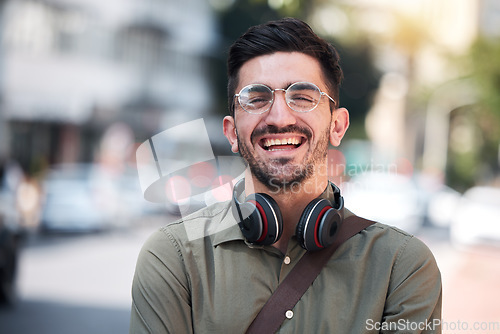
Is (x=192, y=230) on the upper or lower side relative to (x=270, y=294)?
upper

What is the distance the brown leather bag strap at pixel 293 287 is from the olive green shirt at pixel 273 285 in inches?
0.8

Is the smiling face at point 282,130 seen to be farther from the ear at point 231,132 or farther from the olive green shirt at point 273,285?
the olive green shirt at point 273,285

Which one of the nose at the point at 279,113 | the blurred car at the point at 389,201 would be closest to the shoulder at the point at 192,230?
the nose at the point at 279,113

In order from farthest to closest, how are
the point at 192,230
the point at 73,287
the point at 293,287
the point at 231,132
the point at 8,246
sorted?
the point at 73,287 < the point at 8,246 < the point at 231,132 < the point at 192,230 < the point at 293,287

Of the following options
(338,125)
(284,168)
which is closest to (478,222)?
(338,125)

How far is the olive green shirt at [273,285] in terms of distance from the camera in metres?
2.23

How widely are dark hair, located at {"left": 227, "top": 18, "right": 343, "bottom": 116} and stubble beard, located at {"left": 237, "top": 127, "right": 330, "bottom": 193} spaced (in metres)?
0.23

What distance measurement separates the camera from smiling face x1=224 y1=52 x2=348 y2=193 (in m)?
2.46

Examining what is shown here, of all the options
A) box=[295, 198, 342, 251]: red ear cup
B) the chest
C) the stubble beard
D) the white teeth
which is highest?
the white teeth

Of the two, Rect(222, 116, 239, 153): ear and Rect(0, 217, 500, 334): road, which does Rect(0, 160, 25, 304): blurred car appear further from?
Rect(222, 116, 239, 153): ear

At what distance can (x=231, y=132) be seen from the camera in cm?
268

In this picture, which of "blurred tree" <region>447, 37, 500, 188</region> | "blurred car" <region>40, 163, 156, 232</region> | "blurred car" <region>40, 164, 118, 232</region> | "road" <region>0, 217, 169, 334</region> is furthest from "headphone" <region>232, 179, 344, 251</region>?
"blurred tree" <region>447, 37, 500, 188</region>

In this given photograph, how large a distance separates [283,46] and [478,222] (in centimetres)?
1513

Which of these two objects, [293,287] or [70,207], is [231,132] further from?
[70,207]
